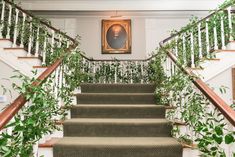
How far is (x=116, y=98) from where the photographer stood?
4.29m

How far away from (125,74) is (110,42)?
130cm

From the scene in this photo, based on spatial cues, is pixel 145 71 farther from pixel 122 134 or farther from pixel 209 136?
pixel 209 136

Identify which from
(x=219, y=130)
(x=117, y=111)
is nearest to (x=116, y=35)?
(x=117, y=111)

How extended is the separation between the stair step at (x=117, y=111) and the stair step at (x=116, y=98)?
1.44 feet

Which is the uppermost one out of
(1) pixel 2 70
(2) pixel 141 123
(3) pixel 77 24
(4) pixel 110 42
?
(3) pixel 77 24

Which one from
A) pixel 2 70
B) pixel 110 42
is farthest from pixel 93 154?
pixel 110 42

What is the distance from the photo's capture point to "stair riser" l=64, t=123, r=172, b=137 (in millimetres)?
3318

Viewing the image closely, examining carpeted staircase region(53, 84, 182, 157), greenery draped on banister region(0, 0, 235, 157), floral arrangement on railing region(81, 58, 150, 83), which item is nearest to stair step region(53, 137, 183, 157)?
carpeted staircase region(53, 84, 182, 157)

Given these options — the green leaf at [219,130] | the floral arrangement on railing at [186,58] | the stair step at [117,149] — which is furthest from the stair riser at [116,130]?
the green leaf at [219,130]

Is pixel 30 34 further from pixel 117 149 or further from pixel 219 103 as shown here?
pixel 219 103

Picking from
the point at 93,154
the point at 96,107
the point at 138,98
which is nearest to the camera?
the point at 93,154

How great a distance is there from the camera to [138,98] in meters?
4.26

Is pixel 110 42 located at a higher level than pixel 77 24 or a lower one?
lower

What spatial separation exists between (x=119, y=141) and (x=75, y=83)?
1.54 m
